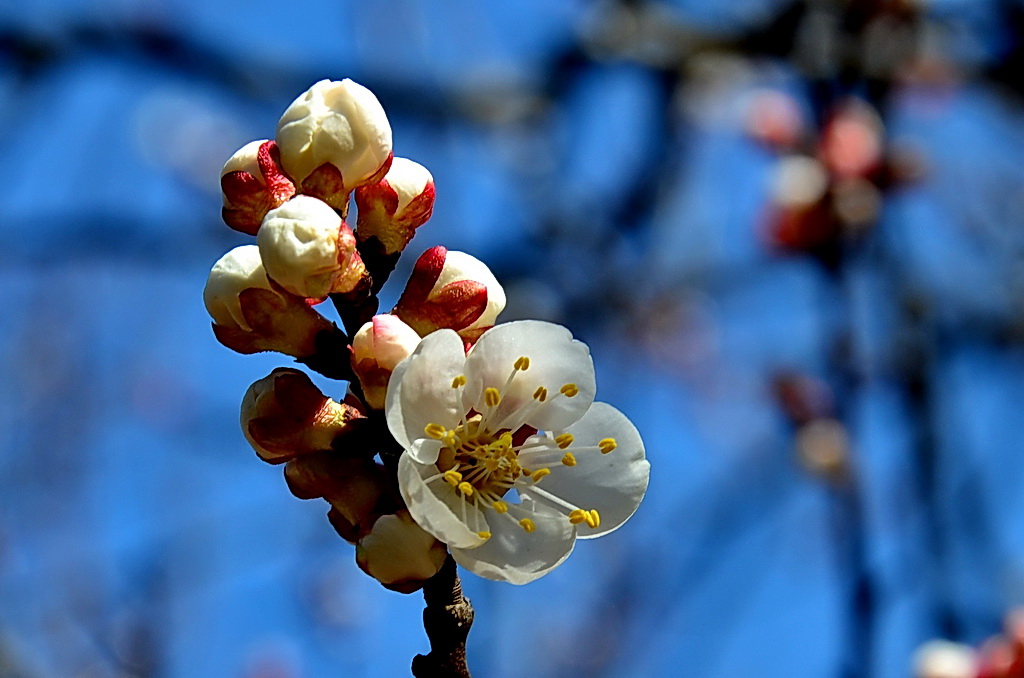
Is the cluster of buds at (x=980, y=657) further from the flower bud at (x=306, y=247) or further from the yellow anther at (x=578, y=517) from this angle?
the flower bud at (x=306, y=247)

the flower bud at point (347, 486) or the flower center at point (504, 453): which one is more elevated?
the flower center at point (504, 453)

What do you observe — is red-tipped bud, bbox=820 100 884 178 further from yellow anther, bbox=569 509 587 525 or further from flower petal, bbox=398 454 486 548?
flower petal, bbox=398 454 486 548

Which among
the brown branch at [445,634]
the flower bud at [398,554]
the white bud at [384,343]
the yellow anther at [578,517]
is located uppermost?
the white bud at [384,343]

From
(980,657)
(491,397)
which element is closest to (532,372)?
(491,397)

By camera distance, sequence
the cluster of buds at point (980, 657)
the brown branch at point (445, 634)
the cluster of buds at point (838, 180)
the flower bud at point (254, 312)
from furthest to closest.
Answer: the cluster of buds at point (838, 180) → the cluster of buds at point (980, 657) → the flower bud at point (254, 312) → the brown branch at point (445, 634)

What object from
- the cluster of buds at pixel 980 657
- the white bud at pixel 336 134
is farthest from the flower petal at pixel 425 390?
the cluster of buds at pixel 980 657
